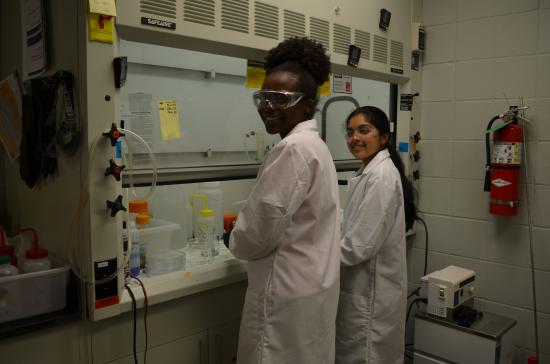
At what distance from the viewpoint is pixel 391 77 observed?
2588 mm

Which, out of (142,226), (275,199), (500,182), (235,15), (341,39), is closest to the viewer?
(275,199)

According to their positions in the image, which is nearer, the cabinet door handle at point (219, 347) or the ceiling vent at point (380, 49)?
the cabinet door handle at point (219, 347)

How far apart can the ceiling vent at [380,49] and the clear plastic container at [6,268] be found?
1.94m

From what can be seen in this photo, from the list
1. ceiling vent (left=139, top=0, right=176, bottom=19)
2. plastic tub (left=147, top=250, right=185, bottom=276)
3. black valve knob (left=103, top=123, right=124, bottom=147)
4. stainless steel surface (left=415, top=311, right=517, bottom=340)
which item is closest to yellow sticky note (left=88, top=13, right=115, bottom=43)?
ceiling vent (left=139, top=0, right=176, bottom=19)

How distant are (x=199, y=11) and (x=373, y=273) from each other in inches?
49.2

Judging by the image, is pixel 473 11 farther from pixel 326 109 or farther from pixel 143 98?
pixel 143 98

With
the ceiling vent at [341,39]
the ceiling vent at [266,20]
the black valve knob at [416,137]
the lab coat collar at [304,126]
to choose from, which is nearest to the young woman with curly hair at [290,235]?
the lab coat collar at [304,126]

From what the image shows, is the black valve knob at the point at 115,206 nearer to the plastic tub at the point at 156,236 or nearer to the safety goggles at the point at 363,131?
the plastic tub at the point at 156,236

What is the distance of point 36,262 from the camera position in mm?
1358

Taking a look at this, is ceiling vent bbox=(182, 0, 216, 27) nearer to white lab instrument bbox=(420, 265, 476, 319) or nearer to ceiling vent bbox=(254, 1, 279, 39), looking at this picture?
ceiling vent bbox=(254, 1, 279, 39)

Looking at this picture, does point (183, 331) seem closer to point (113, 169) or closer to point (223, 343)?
point (223, 343)

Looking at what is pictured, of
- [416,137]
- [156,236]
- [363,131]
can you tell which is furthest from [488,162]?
[156,236]

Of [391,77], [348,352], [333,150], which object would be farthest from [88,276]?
[391,77]

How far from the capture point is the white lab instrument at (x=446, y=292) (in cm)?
222
